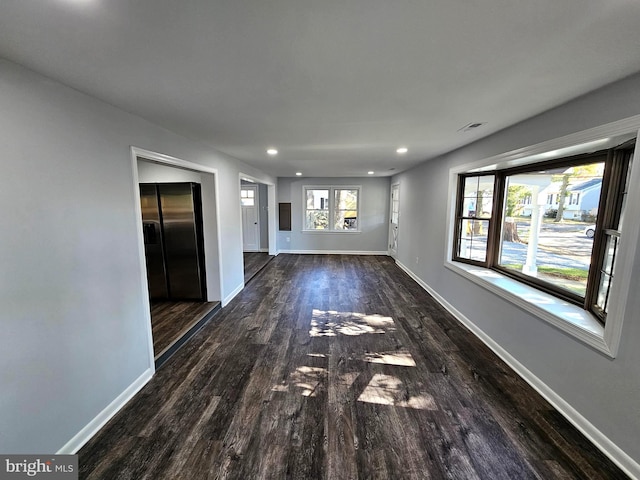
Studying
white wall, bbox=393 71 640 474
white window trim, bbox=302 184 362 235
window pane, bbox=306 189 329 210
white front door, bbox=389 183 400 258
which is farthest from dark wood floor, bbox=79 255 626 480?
window pane, bbox=306 189 329 210

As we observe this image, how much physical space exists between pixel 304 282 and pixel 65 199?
397 centimetres

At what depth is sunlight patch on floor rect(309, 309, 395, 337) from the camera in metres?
3.22

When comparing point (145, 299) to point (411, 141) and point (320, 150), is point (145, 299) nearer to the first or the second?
point (320, 150)

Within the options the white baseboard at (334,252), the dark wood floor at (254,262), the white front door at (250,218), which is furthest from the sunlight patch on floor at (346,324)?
the white front door at (250,218)

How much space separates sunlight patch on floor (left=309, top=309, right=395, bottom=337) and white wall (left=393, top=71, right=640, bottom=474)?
1.08 meters

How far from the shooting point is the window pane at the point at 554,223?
2.21 m

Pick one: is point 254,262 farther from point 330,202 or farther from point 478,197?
point 478,197

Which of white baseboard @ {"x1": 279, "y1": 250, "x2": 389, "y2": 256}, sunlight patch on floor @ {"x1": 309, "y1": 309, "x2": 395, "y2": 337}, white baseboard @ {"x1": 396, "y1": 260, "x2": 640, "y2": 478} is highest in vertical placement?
white baseboard @ {"x1": 279, "y1": 250, "x2": 389, "y2": 256}

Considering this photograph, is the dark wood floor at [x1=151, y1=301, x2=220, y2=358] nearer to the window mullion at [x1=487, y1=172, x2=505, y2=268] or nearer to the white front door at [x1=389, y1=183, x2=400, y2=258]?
the window mullion at [x1=487, y1=172, x2=505, y2=268]

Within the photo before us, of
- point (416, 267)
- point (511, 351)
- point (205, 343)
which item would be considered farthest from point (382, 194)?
point (205, 343)

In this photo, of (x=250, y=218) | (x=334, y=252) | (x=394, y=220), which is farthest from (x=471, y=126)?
(x=250, y=218)

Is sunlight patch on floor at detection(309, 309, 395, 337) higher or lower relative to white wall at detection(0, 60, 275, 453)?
lower

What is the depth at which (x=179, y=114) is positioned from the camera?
2.15 metres

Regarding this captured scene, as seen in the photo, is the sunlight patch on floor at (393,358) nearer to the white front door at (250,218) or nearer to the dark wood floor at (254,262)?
the dark wood floor at (254,262)
